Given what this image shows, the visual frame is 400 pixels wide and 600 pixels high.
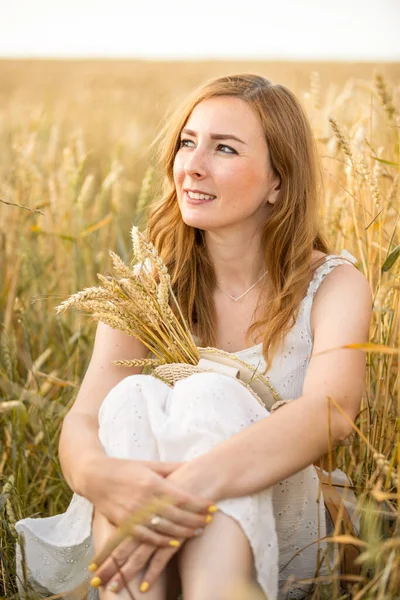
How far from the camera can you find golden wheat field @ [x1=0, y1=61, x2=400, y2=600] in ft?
5.35

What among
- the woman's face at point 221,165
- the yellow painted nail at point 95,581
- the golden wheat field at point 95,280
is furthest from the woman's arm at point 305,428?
the woman's face at point 221,165

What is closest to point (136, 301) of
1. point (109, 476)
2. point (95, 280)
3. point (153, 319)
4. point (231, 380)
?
point (153, 319)

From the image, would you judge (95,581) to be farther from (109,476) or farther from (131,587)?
(109,476)

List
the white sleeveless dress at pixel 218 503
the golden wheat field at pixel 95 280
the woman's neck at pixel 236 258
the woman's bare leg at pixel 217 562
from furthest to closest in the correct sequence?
1. the woman's neck at pixel 236 258
2. the golden wheat field at pixel 95 280
3. the white sleeveless dress at pixel 218 503
4. the woman's bare leg at pixel 217 562

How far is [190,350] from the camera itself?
173 cm

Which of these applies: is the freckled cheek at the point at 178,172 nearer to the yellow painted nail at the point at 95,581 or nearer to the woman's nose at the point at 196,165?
the woman's nose at the point at 196,165

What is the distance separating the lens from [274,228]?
1954 mm

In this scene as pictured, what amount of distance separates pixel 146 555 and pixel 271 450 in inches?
11.8

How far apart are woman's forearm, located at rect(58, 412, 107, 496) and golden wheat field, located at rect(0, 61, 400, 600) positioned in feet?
0.50

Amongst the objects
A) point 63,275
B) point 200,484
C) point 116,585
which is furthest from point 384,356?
point 63,275

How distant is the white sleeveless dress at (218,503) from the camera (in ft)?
4.59

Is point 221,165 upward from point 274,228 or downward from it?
upward

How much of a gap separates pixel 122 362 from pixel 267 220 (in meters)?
0.58

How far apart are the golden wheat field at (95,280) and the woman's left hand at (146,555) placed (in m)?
0.28
